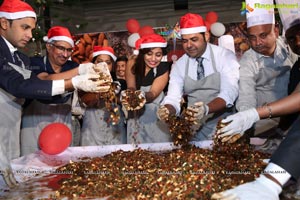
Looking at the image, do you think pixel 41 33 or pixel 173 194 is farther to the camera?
pixel 41 33

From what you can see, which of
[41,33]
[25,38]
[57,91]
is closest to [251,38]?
[57,91]

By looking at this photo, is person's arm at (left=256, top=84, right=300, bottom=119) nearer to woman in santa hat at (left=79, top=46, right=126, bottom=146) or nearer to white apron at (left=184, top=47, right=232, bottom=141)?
white apron at (left=184, top=47, right=232, bottom=141)

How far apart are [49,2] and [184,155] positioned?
148 inches

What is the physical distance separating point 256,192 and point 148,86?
6.99 ft

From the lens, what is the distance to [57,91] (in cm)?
204

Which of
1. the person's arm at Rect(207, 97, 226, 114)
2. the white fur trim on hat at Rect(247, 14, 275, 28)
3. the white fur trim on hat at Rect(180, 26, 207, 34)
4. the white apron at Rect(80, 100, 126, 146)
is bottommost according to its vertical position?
the white apron at Rect(80, 100, 126, 146)

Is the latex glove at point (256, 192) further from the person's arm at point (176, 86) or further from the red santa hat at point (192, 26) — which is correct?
the red santa hat at point (192, 26)

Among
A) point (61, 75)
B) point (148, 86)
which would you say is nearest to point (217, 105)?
point (148, 86)

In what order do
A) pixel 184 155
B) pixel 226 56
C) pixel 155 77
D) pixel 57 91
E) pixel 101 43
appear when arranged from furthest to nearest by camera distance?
pixel 101 43 < pixel 155 77 < pixel 226 56 < pixel 57 91 < pixel 184 155

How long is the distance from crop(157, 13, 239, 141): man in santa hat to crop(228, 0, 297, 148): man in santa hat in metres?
0.10

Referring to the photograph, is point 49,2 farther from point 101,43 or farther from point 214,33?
point 214,33

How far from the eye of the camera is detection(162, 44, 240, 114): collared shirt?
257cm

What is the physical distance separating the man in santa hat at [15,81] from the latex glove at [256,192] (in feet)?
3.45

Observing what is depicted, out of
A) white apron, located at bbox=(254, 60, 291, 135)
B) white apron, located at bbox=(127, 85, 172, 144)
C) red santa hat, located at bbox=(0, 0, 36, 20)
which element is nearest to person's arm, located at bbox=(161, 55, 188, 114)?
white apron, located at bbox=(127, 85, 172, 144)
